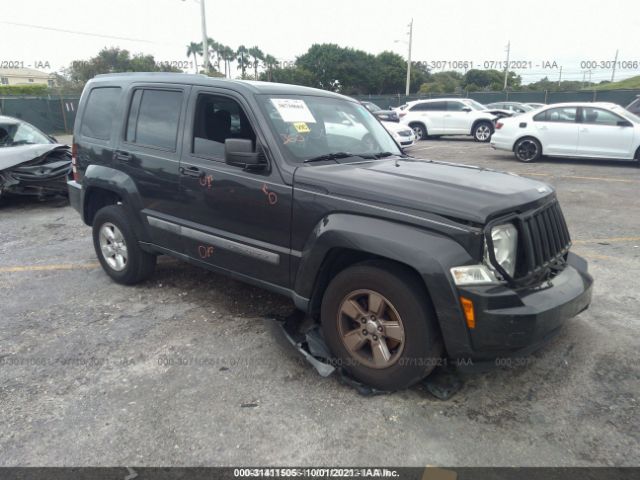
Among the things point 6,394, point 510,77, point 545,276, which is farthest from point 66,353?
point 510,77

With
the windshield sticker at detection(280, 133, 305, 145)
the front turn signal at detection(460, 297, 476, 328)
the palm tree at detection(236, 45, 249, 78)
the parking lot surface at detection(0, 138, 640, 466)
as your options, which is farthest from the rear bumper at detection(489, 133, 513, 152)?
the palm tree at detection(236, 45, 249, 78)

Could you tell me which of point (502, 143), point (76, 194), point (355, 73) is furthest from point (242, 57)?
point (76, 194)

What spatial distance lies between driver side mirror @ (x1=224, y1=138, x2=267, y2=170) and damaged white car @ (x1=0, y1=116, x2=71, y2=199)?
6325 millimetres

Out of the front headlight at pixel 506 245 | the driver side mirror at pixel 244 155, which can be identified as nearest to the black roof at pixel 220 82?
the driver side mirror at pixel 244 155

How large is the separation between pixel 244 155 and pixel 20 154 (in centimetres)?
682

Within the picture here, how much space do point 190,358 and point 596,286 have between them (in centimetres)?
378

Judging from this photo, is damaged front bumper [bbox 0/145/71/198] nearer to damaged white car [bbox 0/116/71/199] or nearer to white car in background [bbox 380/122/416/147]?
damaged white car [bbox 0/116/71/199]

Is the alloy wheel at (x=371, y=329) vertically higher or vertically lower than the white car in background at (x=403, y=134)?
lower

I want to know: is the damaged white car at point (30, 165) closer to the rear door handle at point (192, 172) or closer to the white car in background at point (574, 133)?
the rear door handle at point (192, 172)

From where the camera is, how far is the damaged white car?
26.9 ft

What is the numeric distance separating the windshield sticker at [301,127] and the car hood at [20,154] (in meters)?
6.74

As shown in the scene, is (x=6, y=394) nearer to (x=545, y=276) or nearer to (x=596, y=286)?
(x=545, y=276)

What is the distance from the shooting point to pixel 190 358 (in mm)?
3479

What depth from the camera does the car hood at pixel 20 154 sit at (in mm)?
8172
